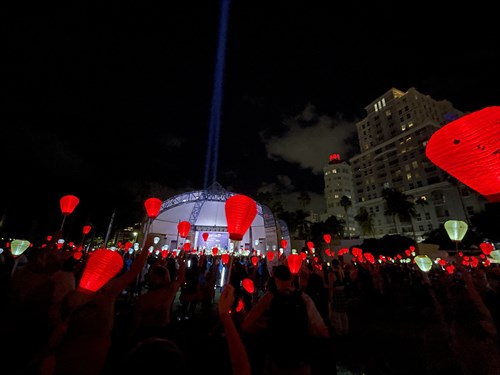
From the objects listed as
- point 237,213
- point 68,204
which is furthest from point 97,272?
point 68,204

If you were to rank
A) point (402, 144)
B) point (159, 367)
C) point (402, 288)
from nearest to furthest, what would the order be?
1. point (159, 367)
2. point (402, 288)
3. point (402, 144)

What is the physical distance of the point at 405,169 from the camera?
55.1 metres

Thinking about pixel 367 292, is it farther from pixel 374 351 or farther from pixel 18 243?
pixel 18 243

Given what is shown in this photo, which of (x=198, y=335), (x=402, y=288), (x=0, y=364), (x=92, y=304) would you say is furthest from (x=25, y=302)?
(x=402, y=288)

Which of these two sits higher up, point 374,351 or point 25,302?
point 25,302

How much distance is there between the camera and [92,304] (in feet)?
7.27

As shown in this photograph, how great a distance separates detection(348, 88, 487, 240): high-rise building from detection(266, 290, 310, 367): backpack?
163 feet

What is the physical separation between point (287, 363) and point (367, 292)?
36.6ft

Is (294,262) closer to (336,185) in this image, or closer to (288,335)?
(288,335)

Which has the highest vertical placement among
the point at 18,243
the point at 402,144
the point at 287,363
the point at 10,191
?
the point at 402,144

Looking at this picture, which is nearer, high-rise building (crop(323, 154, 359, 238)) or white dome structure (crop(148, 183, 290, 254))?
white dome structure (crop(148, 183, 290, 254))

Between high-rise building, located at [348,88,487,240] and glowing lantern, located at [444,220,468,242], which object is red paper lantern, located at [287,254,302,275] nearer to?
glowing lantern, located at [444,220,468,242]

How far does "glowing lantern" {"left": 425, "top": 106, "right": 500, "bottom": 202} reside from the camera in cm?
291

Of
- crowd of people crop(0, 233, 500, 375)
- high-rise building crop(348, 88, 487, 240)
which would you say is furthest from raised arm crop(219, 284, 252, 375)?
high-rise building crop(348, 88, 487, 240)
